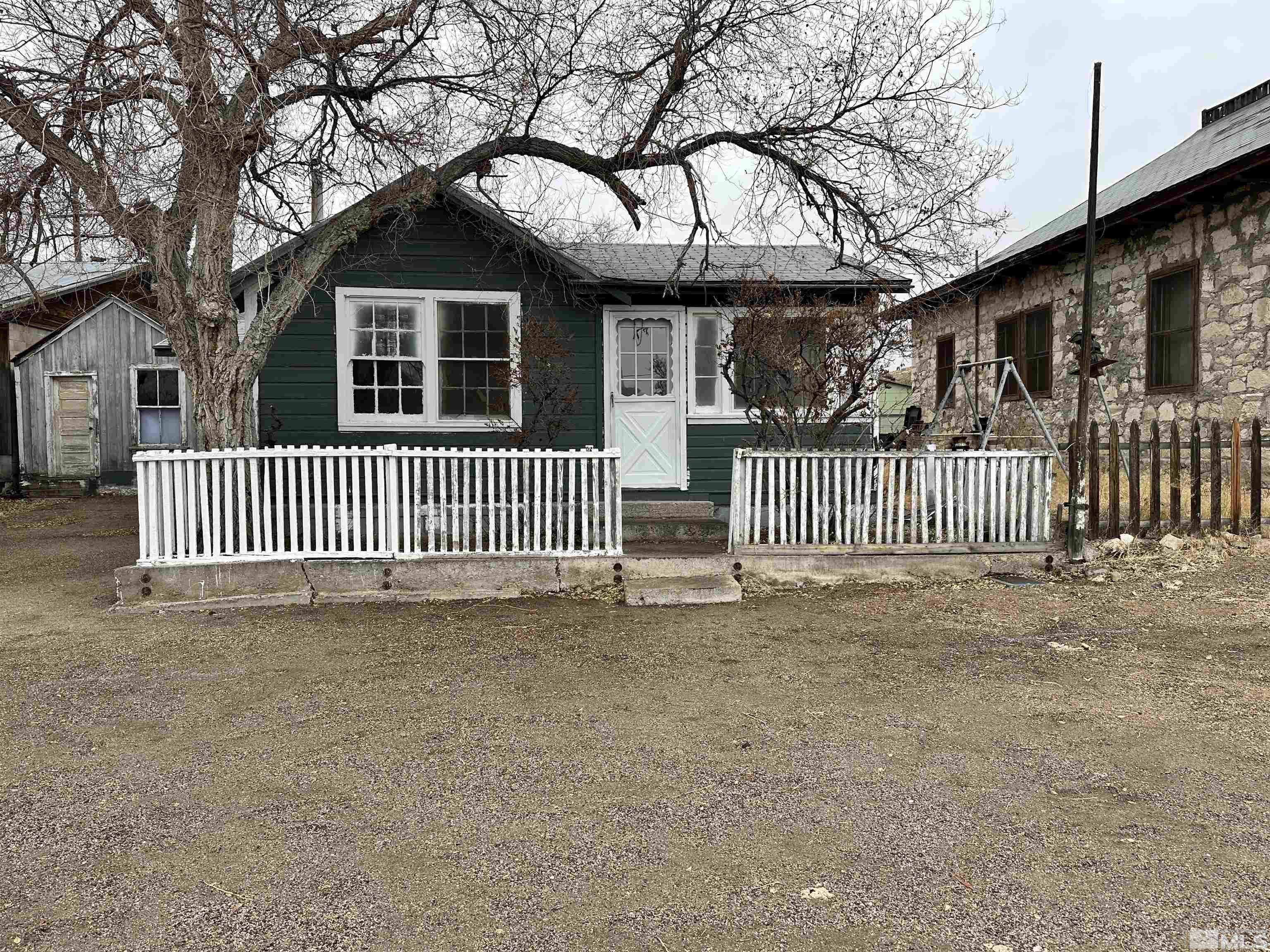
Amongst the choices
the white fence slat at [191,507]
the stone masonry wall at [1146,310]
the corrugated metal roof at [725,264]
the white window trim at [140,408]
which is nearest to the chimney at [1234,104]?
the stone masonry wall at [1146,310]

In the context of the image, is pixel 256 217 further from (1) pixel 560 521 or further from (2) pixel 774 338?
(2) pixel 774 338

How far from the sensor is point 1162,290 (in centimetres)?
1189

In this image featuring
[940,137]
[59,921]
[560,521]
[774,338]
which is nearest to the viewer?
[59,921]

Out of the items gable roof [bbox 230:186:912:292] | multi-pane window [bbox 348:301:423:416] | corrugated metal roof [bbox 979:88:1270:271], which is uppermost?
corrugated metal roof [bbox 979:88:1270:271]

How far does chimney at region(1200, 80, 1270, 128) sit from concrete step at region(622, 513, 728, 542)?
12018mm

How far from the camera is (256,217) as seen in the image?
8.63 metres

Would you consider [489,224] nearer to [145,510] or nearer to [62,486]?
[145,510]

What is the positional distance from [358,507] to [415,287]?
13.1ft

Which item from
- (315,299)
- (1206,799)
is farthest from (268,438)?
(1206,799)

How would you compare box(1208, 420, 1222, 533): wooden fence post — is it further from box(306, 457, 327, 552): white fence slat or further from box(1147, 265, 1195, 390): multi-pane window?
box(306, 457, 327, 552): white fence slat

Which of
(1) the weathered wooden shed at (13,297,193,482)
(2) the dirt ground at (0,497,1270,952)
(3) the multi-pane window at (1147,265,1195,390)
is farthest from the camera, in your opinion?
(1) the weathered wooden shed at (13,297,193,482)

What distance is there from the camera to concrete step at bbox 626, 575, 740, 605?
734 cm

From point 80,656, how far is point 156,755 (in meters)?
2.28

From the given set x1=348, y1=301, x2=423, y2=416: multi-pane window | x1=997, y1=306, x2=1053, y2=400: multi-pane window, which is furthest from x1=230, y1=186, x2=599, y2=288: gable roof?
x1=997, y1=306, x2=1053, y2=400: multi-pane window
